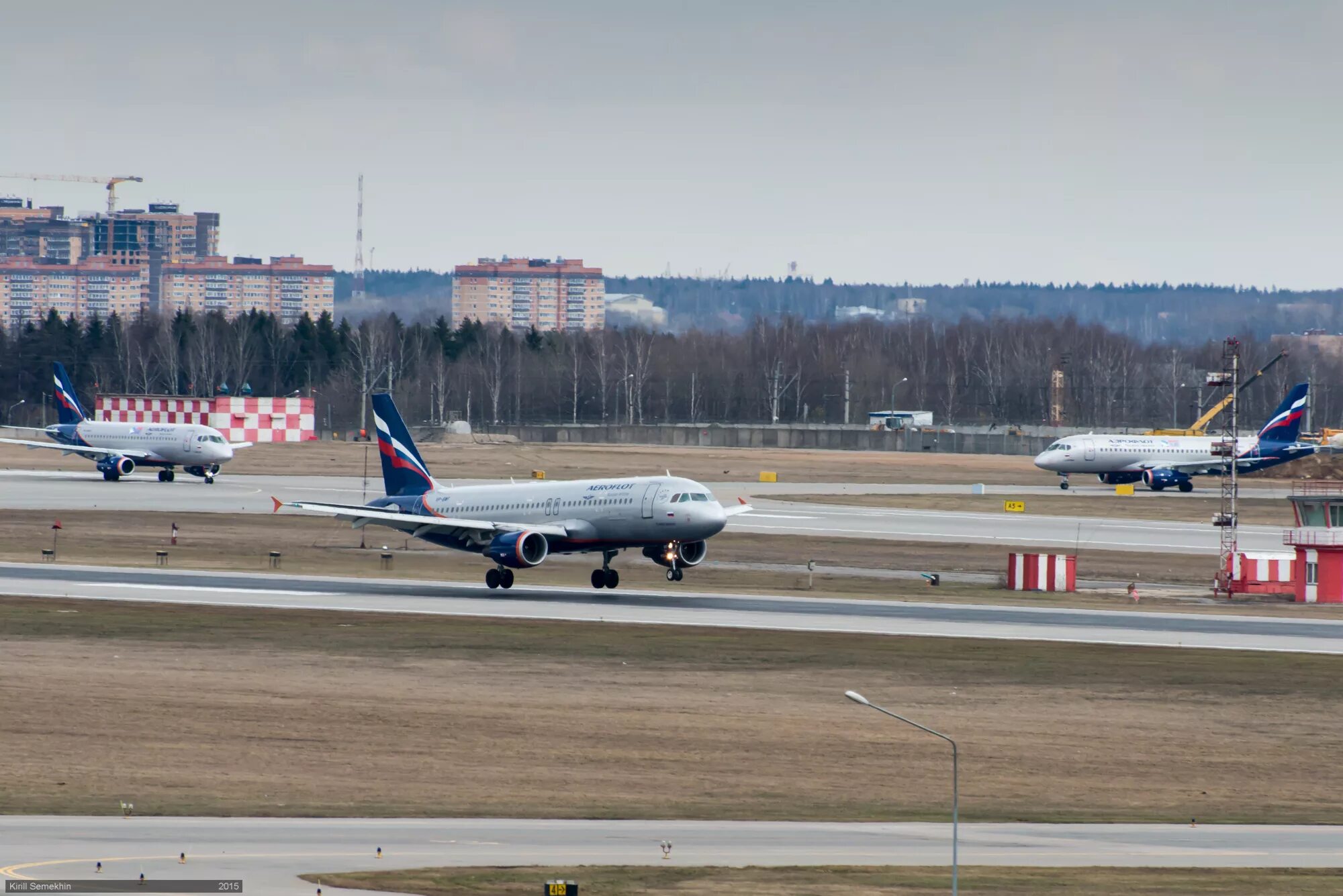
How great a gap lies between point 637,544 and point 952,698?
21319 millimetres

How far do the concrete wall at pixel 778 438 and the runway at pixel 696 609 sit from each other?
392 ft

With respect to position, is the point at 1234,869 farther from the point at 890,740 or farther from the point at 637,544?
the point at 637,544

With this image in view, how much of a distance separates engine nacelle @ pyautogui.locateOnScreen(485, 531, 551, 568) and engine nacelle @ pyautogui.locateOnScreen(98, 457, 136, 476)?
6558cm

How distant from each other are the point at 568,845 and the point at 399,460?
46.4m

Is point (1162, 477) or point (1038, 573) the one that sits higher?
point (1162, 477)

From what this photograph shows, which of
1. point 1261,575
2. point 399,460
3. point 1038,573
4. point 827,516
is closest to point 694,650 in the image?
point 1038,573

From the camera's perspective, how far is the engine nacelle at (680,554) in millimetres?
62906

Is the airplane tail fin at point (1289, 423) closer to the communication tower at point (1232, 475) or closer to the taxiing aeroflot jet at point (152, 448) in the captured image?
the communication tower at point (1232, 475)

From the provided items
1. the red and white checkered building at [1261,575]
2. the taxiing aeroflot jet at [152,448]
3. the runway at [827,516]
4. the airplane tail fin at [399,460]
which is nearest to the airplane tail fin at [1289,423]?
the runway at [827,516]

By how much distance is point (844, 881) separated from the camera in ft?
78.2

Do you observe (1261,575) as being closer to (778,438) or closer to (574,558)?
(574,558)

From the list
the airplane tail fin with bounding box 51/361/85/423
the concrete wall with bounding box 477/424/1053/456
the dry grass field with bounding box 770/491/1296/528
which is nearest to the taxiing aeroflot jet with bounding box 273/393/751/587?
the dry grass field with bounding box 770/491/1296/528

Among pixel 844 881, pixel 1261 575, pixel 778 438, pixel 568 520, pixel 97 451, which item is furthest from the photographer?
pixel 778 438

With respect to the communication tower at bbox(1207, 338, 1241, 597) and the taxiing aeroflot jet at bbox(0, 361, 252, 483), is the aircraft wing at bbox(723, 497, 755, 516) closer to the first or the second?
the communication tower at bbox(1207, 338, 1241, 597)
